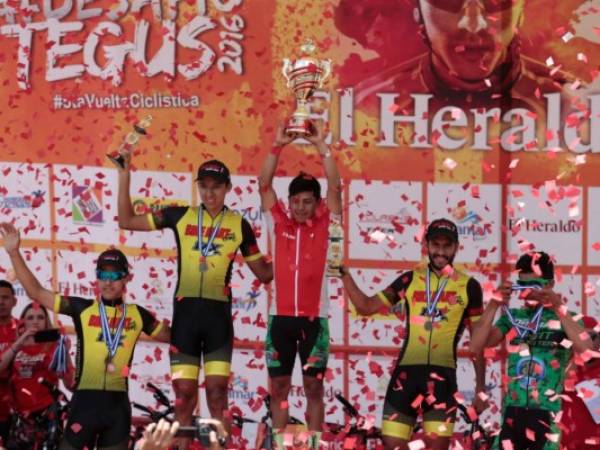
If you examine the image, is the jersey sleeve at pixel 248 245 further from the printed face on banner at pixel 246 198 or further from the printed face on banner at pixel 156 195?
the printed face on banner at pixel 156 195

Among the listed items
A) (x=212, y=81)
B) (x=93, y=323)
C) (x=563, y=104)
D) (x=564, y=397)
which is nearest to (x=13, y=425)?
(x=93, y=323)

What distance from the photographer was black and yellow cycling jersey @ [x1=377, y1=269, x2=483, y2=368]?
24.0 feet

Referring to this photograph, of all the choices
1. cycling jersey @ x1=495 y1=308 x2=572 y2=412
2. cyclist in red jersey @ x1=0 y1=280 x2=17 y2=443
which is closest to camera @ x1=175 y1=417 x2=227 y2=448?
cycling jersey @ x1=495 y1=308 x2=572 y2=412

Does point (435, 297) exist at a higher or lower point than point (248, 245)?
lower

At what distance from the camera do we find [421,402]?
7.21 m

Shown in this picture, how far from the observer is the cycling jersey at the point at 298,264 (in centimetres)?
781

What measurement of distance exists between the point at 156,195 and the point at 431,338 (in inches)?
103

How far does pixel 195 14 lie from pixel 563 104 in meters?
2.63

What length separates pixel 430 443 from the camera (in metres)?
7.21

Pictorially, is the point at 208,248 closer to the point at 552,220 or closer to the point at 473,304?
the point at 473,304

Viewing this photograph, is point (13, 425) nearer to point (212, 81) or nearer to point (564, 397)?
point (212, 81)

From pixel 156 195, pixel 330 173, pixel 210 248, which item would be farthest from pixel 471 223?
pixel 156 195

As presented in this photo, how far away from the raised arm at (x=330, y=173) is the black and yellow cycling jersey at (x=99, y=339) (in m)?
1.31

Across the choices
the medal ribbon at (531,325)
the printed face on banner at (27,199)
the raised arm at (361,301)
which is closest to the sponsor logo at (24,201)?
the printed face on banner at (27,199)
